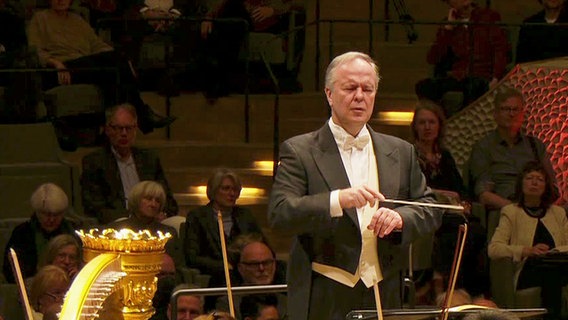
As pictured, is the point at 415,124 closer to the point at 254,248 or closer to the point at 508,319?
the point at 254,248

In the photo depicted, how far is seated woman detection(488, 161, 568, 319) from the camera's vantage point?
712 cm

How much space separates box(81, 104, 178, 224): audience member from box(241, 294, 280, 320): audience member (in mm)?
1252

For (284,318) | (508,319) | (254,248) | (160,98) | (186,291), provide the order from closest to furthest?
(508,319) < (186,291) < (284,318) < (254,248) < (160,98)

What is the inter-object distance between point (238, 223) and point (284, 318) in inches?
48.3

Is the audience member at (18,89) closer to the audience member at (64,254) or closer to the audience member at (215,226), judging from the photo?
the audience member at (215,226)

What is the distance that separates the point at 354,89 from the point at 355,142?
18 cm

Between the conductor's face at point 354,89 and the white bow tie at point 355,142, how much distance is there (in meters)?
0.07

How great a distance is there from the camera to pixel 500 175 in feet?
25.9

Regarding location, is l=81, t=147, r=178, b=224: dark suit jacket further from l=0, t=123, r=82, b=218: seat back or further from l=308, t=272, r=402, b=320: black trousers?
l=308, t=272, r=402, b=320: black trousers

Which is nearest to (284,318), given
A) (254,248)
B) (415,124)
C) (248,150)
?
(254,248)

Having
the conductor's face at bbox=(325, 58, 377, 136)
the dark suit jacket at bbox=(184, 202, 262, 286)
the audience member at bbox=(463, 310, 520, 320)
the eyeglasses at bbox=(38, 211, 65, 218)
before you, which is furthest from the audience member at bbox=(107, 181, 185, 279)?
the audience member at bbox=(463, 310, 520, 320)

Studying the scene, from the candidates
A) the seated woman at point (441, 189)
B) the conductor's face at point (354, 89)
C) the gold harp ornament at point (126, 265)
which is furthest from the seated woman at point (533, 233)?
the gold harp ornament at point (126, 265)

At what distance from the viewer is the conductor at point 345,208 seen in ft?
12.0

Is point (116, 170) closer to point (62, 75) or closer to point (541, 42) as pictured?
point (62, 75)
